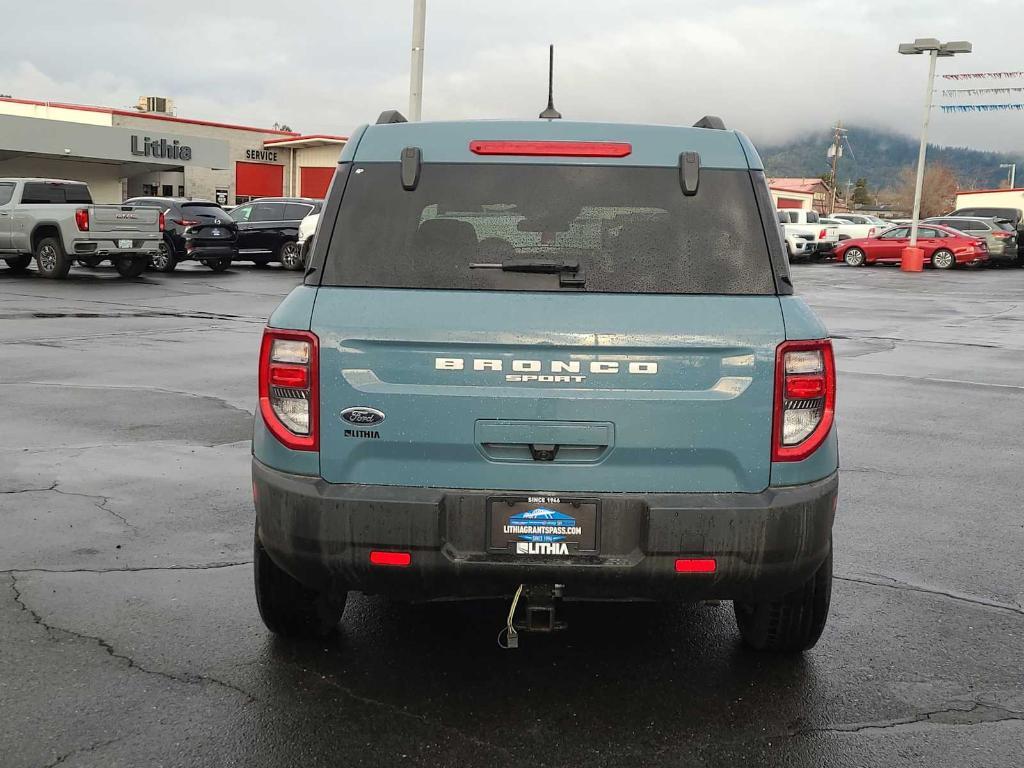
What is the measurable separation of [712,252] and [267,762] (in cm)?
211

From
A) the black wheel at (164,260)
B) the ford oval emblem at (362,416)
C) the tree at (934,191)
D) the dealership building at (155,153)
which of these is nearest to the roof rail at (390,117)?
the ford oval emblem at (362,416)

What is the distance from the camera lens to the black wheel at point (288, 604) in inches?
156

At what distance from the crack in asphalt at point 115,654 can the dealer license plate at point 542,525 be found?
1.09 m

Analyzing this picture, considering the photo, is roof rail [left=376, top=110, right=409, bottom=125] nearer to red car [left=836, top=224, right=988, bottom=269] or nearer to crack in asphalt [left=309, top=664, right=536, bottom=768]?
crack in asphalt [left=309, top=664, right=536, bottom=768]

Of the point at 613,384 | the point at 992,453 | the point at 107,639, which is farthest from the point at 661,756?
the point at 992,453

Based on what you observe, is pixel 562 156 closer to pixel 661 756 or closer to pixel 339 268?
pixel 339 268

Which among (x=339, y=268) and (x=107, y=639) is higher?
(x=339, y=268)

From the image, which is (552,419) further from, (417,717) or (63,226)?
(63,226)

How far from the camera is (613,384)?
336 cm

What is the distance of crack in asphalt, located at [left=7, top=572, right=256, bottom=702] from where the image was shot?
380 cm

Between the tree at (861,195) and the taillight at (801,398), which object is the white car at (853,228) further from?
the tree at (861,195)

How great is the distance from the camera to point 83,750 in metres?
3.31

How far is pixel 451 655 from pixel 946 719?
1.75 meters

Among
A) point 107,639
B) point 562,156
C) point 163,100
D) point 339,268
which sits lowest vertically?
point 107,639
